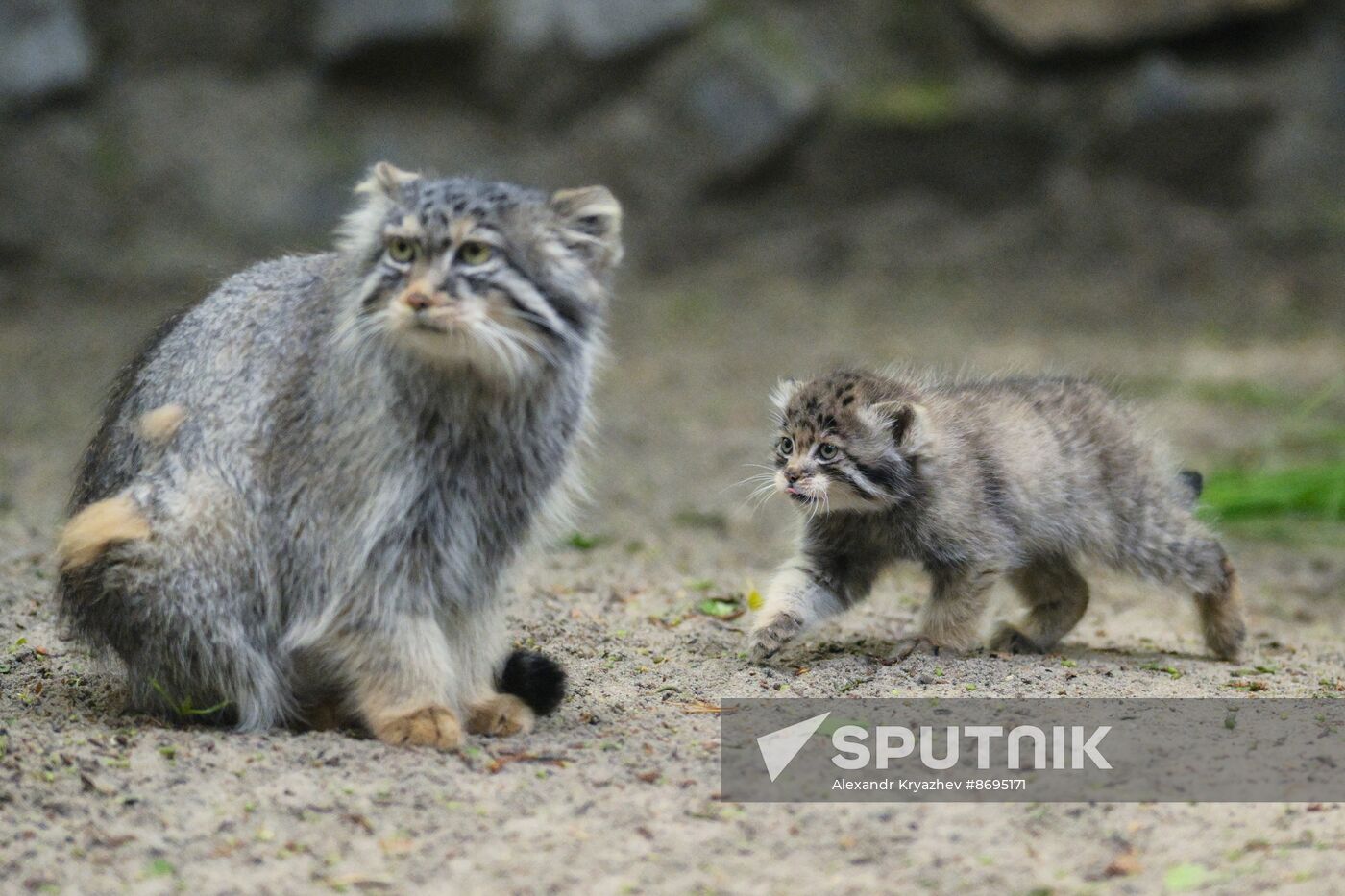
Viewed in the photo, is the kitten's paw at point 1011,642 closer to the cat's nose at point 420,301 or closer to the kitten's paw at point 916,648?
the kitten's paw at point 916,648

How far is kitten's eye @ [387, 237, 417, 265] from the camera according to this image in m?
4.19

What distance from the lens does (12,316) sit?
10.5 m

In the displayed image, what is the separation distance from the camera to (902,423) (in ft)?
16.9

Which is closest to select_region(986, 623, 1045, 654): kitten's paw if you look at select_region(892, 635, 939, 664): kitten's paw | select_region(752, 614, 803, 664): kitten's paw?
select_region(892, 635, 939, 664): kitten's paw

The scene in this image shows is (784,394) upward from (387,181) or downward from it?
downward

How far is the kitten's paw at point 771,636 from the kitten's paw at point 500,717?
2.90 feet


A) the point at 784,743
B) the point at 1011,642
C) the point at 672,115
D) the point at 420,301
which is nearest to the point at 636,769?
the point at 784,743

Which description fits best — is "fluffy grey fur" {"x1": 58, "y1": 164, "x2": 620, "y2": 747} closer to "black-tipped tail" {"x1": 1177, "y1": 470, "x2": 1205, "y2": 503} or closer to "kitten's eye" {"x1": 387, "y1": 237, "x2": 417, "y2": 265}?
"kitten's eye" {"x1": 387, "y1": 237, "x2": 417, "y2": 265}

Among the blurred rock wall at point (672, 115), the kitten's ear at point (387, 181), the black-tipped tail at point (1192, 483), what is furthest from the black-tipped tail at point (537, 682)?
the blurred rock wall at point (672, 115)

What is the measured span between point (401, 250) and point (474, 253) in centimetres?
22

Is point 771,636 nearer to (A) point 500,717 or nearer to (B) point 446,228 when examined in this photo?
(A) point 500,717

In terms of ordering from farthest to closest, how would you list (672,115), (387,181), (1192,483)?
1. (672,115)
2. (1192,483)
3. (387,181)

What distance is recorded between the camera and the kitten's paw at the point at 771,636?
5.11 metres

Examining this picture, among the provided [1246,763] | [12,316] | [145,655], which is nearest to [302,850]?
[145,655]
